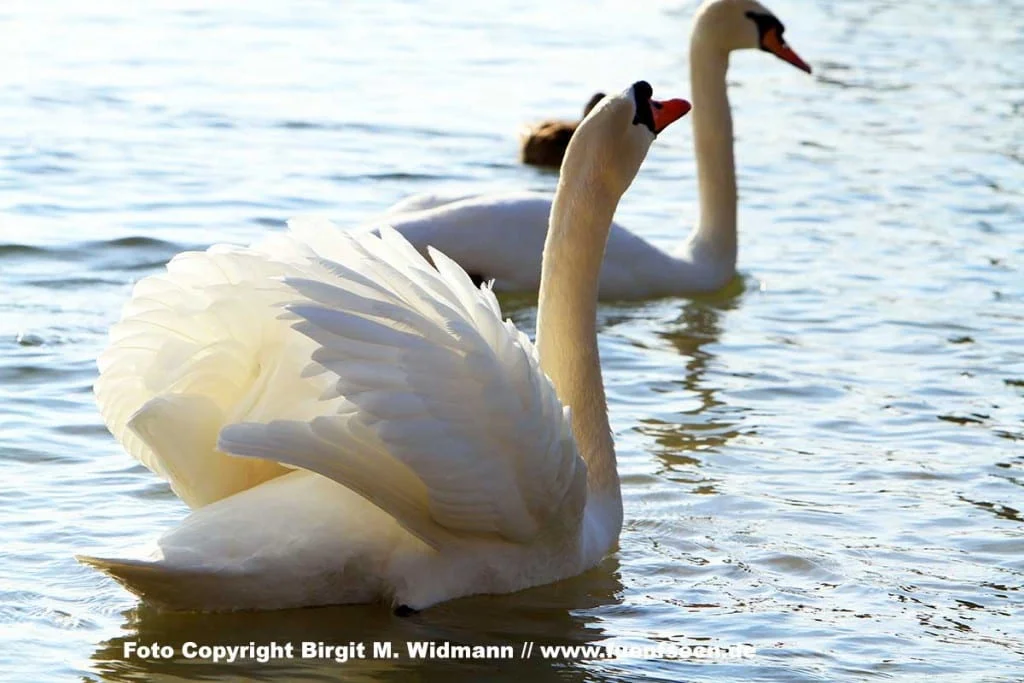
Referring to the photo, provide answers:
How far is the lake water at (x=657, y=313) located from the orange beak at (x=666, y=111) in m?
1.38

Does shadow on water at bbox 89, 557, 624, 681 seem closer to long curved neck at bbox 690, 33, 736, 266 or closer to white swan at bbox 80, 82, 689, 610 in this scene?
white swan at bbox 80, 82, 689, 610

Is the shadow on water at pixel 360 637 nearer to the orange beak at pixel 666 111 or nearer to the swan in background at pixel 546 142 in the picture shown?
the orange beak at pixel 666 111

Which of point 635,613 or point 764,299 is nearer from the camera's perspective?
point 635,613

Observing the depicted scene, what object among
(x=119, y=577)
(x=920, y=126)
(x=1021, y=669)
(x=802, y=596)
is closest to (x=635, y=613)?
(x=802, y=596)

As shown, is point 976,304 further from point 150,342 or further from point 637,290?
point 150,342

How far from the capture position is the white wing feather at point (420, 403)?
4.85 m

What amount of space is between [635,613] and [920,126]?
33.7 feet

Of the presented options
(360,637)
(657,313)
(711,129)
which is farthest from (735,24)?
(360,637)

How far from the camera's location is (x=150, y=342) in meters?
5.29

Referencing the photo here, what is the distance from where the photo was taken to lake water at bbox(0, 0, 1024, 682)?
5.45 metres

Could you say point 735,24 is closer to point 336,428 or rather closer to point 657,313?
point 657,313

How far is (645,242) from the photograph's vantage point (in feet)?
32.7

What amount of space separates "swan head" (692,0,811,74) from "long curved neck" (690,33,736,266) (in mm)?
32

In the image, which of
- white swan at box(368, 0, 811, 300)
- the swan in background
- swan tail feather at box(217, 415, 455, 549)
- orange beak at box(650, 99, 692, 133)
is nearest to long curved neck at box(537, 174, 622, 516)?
orange beak at box(650, 99, 692, 133)
